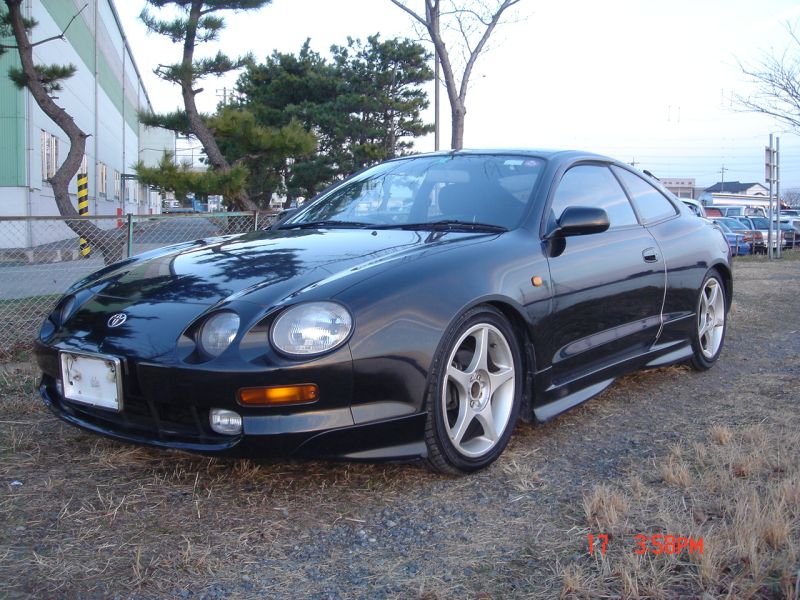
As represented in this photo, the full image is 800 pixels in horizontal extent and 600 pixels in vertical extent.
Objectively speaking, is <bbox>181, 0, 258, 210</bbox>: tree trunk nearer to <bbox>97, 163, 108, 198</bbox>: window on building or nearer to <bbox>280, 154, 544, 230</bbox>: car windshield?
<bbox>280, 154, 544, 230</bbox>: car windshield

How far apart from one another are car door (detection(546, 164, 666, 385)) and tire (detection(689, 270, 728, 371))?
0.70 meters

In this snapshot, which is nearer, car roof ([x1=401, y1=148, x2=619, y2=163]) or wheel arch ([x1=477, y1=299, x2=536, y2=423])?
wheel arch ([x1=477, y1=299, x2=536, y2=423])

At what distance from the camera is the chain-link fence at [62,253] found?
5.81 meters

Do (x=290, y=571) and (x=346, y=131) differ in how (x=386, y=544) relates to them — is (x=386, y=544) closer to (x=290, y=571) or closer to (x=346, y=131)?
(x=290, y=571)

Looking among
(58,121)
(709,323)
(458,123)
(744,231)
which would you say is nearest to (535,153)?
(709,323)

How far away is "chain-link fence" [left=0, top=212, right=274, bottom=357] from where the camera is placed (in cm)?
581

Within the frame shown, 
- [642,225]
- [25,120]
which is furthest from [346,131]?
[642,225]

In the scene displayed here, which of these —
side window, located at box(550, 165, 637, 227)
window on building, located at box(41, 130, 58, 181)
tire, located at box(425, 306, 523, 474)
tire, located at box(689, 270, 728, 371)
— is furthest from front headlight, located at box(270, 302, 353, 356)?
window on building, located at box(41, 130, 58, 181)

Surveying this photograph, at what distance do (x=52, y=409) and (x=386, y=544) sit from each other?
153 centimetres

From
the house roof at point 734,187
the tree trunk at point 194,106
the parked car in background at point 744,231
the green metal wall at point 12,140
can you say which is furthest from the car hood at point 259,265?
the house roof at point 734,187

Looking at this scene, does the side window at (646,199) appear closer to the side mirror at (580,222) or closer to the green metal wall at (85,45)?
the side mirror at (580,222)

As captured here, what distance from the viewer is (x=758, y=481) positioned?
113 inches

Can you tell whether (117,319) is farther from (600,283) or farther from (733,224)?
(733,224)

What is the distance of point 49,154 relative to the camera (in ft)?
67.9
